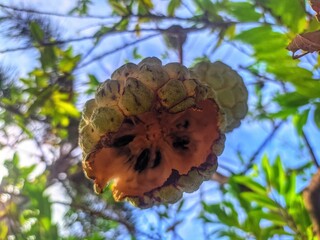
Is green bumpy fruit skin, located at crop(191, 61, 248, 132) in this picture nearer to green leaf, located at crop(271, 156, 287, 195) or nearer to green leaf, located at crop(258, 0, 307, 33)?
green leaf, located at crop(258, 0, 307, 33)

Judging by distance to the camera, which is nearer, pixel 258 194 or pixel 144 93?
pixel 144 93

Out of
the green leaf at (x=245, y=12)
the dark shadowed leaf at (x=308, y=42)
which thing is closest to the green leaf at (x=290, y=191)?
the green leaf at (x=245, y=12)

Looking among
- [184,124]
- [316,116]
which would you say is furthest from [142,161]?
[316,116]

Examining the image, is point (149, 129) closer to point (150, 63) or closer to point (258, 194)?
point (150, 63)

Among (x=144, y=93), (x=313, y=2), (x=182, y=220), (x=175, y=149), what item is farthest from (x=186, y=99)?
(x=182, y=220)

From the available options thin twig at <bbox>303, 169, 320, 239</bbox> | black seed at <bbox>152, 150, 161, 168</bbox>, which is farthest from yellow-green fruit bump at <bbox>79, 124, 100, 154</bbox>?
thin twig at <bbox>303, 169, 320, 239</bbox>

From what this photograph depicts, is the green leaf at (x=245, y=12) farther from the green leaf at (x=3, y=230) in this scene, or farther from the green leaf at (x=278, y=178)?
the green leaf at (x=3, y=230)
